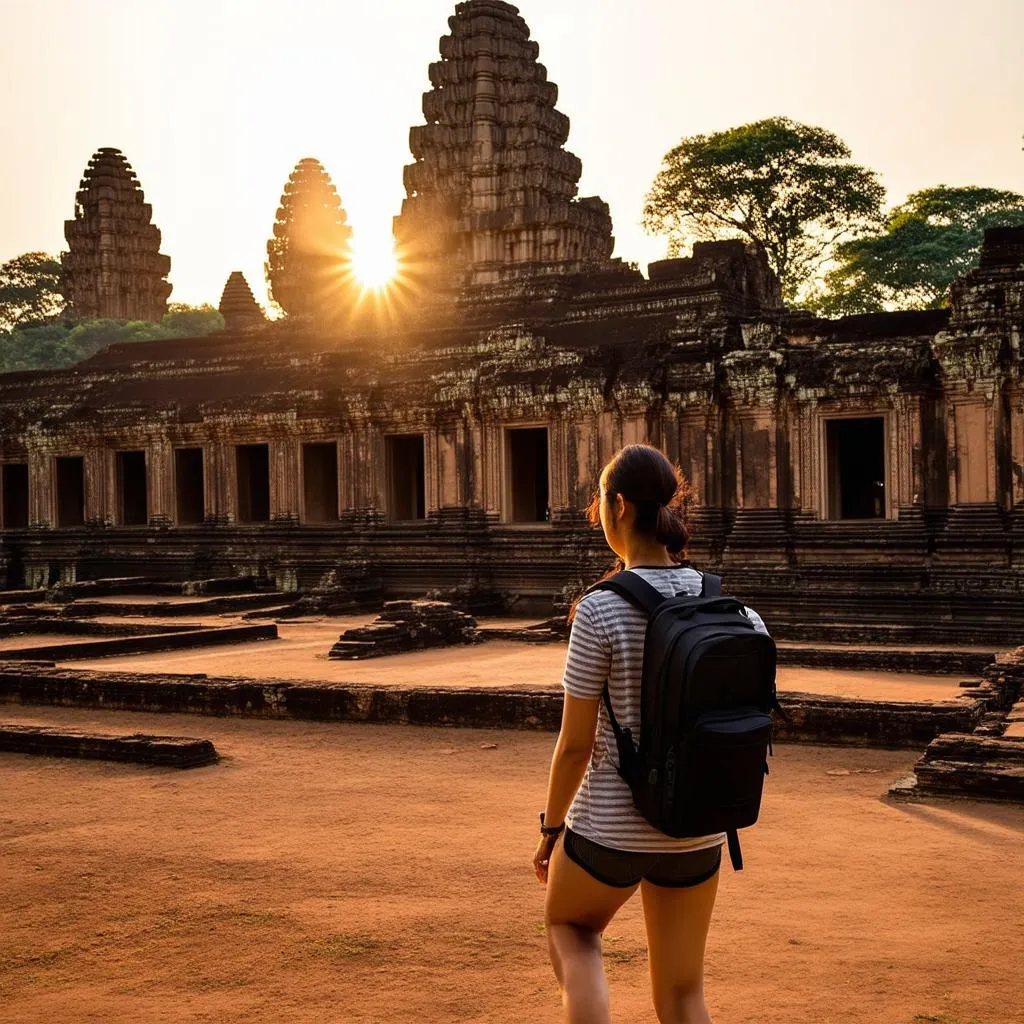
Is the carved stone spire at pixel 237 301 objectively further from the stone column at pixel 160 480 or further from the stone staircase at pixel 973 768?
the stone staircase at pixel 973 768

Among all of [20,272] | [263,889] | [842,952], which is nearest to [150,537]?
[263,889]

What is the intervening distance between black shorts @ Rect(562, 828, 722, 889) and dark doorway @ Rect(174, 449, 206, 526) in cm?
2643

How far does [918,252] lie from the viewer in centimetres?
4691

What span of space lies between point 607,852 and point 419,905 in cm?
277

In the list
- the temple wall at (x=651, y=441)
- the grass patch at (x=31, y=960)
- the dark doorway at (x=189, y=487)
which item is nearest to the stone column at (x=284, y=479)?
the temple wall at (x=651, y=441)

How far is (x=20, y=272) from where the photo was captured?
264ft

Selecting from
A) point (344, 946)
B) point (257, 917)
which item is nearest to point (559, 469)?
point (257, 917)

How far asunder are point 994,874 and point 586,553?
16195mm

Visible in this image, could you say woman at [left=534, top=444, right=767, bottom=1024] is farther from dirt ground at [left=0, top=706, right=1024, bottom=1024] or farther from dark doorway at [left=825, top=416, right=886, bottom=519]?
dark doorway at [left=825, top=416, right=886, bottom=519]

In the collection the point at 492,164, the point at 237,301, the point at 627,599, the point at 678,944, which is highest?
the point at 492,164

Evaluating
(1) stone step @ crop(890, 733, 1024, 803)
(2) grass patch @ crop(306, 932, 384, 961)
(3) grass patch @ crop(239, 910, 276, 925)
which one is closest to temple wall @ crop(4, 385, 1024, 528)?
(1) stone step @ crop(890, 733, 1024, 803)

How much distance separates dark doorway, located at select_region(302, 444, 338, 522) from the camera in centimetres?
2762

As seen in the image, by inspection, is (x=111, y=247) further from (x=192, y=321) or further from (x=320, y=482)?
(x=320, y=482)

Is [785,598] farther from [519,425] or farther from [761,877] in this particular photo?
[761,877]
